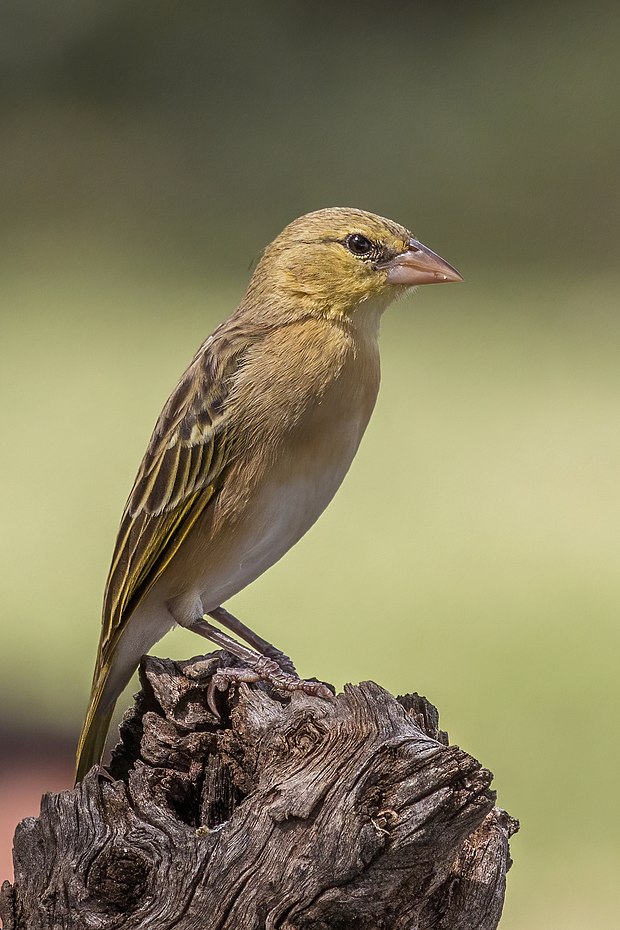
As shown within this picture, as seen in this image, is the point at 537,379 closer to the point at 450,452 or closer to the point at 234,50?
the point at 450,452

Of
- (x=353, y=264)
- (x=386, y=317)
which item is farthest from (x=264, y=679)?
(x=386, y=317)

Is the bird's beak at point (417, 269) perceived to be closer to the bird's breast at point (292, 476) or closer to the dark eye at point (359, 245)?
the dark eye at point (359, 245)

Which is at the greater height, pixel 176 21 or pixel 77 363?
pixel 176 21

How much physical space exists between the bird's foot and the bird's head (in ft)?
2.00

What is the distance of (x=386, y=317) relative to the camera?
5195mm

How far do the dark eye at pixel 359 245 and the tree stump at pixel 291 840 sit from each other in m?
0.78

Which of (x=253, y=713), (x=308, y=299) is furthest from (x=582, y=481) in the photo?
(x=253, y=713)

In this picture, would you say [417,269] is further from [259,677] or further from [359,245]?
[259,677]

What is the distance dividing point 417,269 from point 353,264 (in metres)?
0.11

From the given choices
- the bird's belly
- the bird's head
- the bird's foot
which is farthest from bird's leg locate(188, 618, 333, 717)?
the bird's head

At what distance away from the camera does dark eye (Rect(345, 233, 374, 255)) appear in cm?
202

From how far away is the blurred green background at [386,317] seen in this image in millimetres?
4020

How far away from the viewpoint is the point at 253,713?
65.3 inches

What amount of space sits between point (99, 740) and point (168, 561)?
31 cm
